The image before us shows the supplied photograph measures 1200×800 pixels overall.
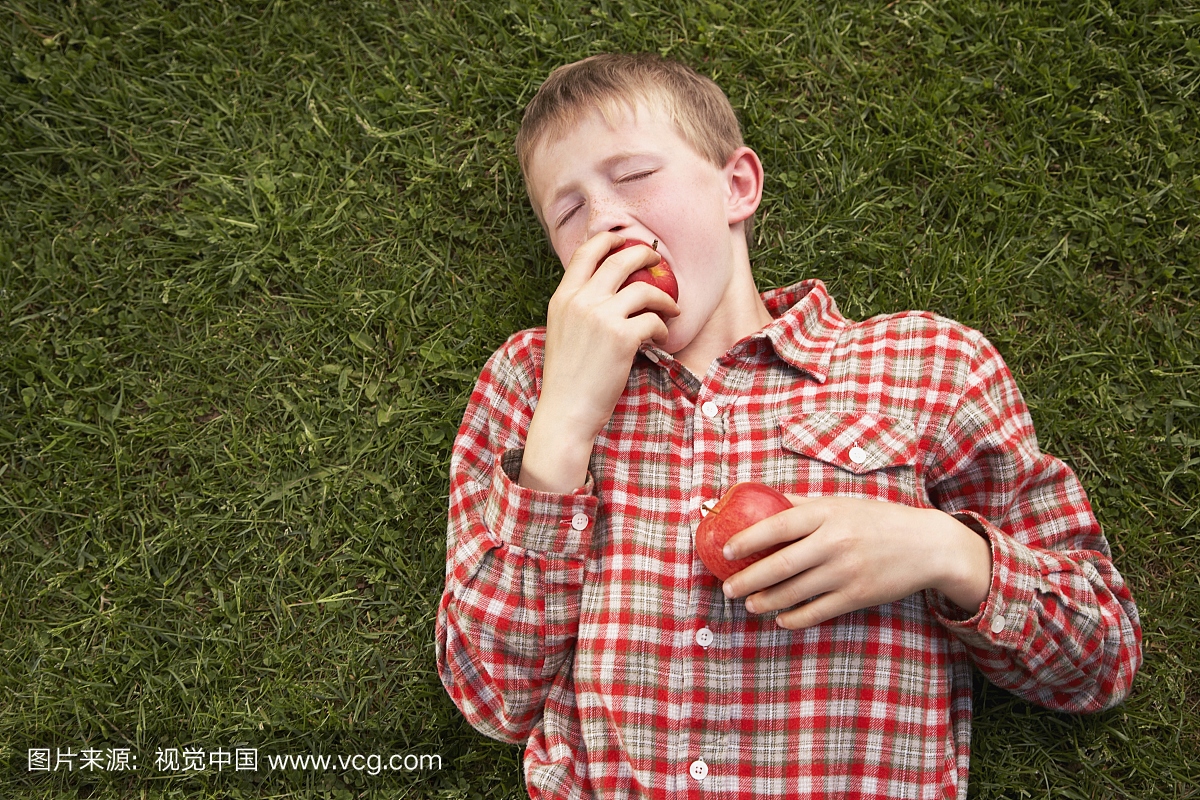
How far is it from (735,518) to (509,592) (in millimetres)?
677

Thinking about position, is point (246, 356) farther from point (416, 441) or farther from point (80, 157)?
point (80, 157)

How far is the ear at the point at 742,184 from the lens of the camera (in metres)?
2.81

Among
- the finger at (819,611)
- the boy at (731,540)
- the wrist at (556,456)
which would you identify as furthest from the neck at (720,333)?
the finger at (819,611)

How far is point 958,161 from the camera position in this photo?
127 inches

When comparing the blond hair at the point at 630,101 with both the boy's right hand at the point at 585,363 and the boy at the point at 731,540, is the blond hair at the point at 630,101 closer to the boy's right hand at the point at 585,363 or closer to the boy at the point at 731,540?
the boy at the point at 731,540

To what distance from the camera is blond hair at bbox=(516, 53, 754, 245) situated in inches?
107

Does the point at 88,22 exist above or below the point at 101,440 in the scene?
above

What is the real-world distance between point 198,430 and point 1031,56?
323 cm

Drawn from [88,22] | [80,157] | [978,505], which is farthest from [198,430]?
[978,505]

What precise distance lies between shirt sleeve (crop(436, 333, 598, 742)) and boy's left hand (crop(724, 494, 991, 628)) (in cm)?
51

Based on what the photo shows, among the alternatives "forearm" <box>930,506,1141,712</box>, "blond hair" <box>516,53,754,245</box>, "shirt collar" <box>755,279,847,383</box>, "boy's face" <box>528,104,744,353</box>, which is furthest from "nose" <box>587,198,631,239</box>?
"forearm" <box>930,506,1141,712</box>

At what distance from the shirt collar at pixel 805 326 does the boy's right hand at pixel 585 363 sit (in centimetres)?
36

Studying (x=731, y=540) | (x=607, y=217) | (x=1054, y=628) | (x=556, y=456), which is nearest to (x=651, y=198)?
(x=607, y=217)

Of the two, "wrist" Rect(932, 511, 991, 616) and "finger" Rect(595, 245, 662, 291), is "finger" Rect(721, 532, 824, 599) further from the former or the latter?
"finger" Rect(595, 245, 662, 291)
